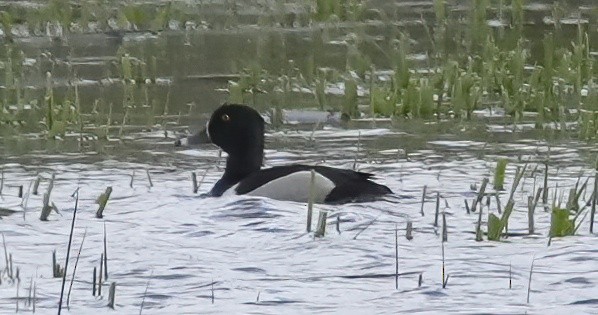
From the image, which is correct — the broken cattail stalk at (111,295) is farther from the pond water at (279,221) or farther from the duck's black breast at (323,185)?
the duck's black breast at (323,185)

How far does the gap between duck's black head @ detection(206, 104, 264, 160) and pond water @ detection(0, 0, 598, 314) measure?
10.9 inches

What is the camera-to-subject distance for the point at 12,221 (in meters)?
8.38

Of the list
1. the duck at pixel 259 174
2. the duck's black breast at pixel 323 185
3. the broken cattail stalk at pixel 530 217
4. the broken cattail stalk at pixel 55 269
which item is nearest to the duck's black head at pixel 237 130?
the duck at pixel 259 174

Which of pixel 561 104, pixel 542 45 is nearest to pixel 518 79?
pixel 561 104

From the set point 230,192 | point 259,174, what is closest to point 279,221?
point 230,192

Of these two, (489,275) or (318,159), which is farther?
(318,159)

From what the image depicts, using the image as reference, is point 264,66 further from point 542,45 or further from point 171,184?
point 171,184

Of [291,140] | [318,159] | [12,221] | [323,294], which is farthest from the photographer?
[291,140]

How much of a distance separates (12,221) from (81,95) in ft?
19.0

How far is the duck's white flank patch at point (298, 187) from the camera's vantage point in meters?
9.20

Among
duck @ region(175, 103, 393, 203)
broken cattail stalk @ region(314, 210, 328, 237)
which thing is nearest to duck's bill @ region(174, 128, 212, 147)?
duck @ region(175, 103, 393, 203)

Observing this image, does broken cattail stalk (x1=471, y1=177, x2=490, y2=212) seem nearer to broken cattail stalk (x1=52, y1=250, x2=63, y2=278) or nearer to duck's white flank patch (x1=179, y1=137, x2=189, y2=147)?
duck's white flank patch (x1=179, y1=137, x2=189, y2=147)

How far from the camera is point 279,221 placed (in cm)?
845

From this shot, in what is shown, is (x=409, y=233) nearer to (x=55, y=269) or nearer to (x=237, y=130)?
(x=55, y=269)
